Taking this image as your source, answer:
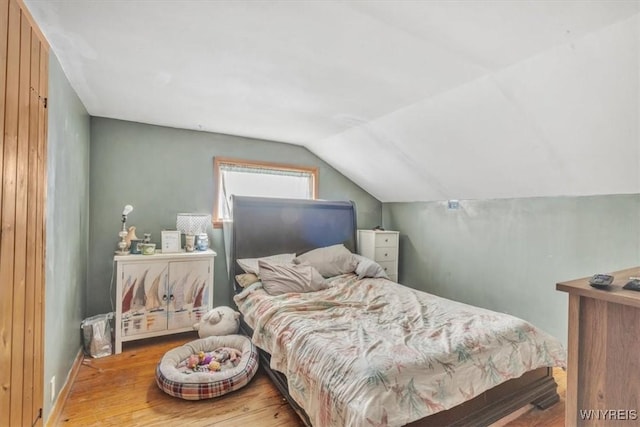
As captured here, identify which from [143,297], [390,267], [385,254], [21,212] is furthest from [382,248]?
[21,212]

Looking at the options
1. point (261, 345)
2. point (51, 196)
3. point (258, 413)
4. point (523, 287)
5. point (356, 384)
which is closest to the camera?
point (356, 384)

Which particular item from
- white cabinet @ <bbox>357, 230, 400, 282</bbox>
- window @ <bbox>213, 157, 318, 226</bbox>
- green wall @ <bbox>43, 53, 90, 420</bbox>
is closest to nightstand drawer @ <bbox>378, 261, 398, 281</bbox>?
white cabinet @ <bbox>357, 230, 400, 282</bbox>

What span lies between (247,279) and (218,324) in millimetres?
467

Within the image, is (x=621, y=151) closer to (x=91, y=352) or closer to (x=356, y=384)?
(x=356, y=384)

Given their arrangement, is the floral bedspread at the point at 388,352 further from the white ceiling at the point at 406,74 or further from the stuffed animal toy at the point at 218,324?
the white ceiling at the point at 406,74

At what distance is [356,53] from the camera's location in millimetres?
1816

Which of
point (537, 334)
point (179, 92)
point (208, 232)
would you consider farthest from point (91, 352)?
point (537, 334)

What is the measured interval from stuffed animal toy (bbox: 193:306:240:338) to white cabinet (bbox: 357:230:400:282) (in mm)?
1877

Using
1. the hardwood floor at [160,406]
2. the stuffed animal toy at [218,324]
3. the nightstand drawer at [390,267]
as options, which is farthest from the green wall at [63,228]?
the nightstand drawer at [390,267]

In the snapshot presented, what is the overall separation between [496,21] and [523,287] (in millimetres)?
2483

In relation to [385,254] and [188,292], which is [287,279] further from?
[385,254]

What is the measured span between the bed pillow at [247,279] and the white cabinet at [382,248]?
5.32 ft

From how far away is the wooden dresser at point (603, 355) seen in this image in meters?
0.97

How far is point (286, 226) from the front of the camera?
3.63 m
